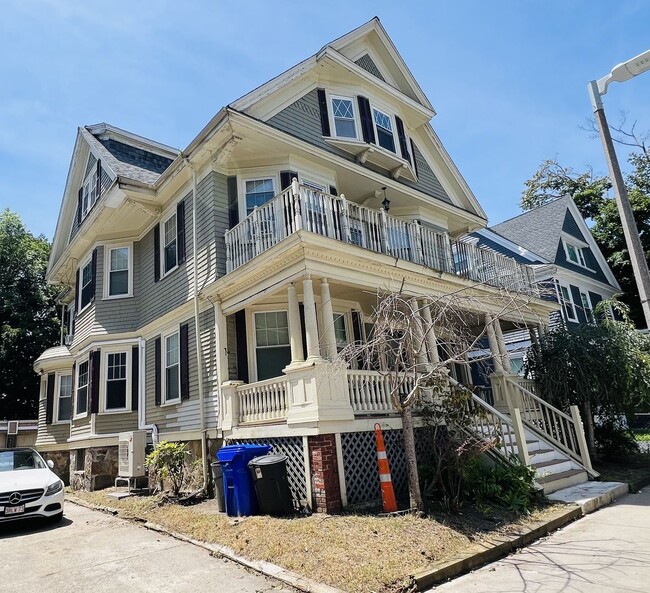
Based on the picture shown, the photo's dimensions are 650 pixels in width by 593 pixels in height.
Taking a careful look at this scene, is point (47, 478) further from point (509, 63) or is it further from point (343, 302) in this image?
point (509, 63)

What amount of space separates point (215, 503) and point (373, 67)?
1282 cm

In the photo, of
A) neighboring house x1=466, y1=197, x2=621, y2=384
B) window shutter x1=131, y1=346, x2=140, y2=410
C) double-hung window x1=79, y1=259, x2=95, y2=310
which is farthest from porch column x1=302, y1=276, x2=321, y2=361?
neighboring house x1=466, y1=197, x2=621, y2=384

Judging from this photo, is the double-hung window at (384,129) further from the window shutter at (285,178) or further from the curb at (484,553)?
the curb at (484,553)

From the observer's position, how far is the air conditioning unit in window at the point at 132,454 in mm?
11356

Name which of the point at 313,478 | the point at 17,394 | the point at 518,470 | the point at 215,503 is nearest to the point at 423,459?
the point at 518,470

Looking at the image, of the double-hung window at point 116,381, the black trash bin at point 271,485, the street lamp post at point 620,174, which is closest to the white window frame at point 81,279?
the double-hung window at point 116,381

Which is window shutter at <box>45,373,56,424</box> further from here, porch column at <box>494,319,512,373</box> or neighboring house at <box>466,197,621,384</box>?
neighboring house at <box>466,197,621,384</box>

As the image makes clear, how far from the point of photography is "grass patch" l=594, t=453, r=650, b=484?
9547mm

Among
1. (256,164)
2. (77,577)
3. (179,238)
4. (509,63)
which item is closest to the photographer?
(77,577)

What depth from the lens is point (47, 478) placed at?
8.54 metres

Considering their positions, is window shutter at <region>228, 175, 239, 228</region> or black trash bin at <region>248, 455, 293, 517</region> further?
window shutter at <region>228, 175, 239, 228</region>

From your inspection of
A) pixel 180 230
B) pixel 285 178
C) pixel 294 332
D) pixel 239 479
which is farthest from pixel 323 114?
pixel 239 479

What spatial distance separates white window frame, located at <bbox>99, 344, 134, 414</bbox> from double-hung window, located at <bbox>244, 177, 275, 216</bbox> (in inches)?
234

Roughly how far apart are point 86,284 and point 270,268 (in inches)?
364
